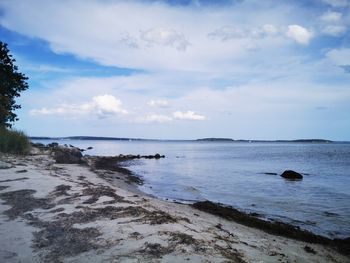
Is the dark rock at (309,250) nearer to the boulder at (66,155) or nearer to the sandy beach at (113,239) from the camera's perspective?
the sandy beach at (113,239)

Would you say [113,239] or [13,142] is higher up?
[13,142]

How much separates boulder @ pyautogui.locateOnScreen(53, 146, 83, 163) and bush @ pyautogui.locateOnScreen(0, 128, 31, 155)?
2650mm

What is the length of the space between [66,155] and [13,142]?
4.36 meters

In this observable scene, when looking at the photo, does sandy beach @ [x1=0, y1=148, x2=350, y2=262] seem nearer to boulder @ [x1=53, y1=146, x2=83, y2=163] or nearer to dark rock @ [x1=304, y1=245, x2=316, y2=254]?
dark rock @ [x1=304, y1=245, x2=316, y2=254]

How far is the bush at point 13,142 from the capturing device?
90.0 ft

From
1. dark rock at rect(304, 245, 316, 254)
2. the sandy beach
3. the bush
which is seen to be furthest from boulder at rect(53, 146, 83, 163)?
dark rock at rect(304, 245, 316, 254)

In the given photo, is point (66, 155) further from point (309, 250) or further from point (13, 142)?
point (309, 250)

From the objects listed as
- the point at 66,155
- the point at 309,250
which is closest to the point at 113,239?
the point at 309,250

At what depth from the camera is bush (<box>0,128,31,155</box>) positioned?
2744cm

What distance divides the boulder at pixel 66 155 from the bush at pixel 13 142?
8.69ft

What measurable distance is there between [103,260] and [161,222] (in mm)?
2676

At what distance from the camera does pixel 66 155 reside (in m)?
30.4

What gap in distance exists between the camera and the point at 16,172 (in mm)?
16438

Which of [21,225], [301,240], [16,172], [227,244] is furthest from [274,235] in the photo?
[16,172]
